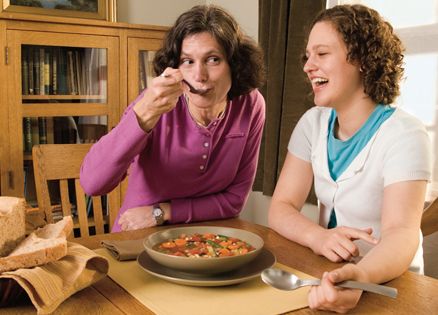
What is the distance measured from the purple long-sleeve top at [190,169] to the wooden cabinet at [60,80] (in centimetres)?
129

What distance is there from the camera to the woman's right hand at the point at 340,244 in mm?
1166

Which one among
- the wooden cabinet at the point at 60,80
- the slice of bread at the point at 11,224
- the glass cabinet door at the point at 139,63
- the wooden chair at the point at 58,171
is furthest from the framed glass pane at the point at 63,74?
the slice of bread at the point at 11,224

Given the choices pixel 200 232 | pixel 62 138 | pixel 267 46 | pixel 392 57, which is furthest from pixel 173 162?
pixel 267 46

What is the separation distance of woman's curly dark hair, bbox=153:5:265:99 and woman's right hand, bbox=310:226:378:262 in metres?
0.71

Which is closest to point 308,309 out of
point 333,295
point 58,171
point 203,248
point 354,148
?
point 333,295

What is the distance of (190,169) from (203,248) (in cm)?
56

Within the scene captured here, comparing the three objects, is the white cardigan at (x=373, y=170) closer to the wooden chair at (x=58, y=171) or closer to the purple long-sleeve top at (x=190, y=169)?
the purple long-sleeve top at (x=190, y=169)

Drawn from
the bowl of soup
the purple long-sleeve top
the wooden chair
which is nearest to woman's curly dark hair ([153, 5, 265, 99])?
the purple long-sleeve top

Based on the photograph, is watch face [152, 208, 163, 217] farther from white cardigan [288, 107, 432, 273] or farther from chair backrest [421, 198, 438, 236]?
chair backrest [421, 198, 438, 236]

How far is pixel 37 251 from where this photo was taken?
90cm

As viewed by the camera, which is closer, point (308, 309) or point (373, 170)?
point (308, 309)

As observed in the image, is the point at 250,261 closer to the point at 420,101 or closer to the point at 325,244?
the point at 325,244

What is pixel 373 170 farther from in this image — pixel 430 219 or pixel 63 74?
pixel 63 74

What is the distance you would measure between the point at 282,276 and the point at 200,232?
0.29 m
